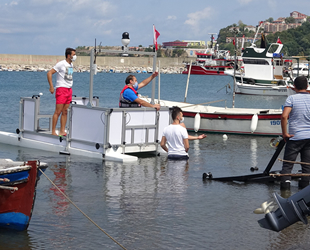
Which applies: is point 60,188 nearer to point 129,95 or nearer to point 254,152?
point 129,95

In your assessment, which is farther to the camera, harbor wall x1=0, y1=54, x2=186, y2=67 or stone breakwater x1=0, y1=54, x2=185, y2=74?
harbor wall x1=0, y1=54, x2=186, y2=67

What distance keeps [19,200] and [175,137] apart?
A: 492 centimetres

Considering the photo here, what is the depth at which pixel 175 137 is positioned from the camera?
10680 mm

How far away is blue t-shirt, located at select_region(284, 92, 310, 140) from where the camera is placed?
7980mm

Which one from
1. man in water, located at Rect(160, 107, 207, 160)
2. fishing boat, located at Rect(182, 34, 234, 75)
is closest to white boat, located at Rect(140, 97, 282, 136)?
man in water, located at Rect(160, 107, 207, 160)

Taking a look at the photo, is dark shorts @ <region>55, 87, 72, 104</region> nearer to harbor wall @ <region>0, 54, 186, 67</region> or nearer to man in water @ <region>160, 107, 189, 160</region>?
man in water @ <region>160, 107, 189, 160</region>

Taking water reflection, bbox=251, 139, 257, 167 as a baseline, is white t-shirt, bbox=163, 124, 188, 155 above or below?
above

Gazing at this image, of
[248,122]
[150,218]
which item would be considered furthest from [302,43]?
[150,218]

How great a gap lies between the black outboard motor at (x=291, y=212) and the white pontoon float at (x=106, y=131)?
553 centimetres

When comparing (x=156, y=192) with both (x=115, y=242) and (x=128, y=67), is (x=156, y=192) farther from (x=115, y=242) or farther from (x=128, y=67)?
(x=128, y=67)

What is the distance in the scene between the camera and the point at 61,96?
11.9 meters

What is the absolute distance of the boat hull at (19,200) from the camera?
20.0 ft

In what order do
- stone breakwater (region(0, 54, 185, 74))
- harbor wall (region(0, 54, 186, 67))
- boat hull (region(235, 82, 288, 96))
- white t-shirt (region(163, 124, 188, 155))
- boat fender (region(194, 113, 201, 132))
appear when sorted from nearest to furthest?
white t-shirt (region(163, 124, 188, 155)) < boat fender (region(194, 113, 201, 132)) < boat hull (region(235, 82, 288, 96)) < stone breakwater (region(0, 54, 185, 74)) < harbor wall (region(0, 54, 186, 67))

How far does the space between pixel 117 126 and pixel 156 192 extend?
2.92 m
